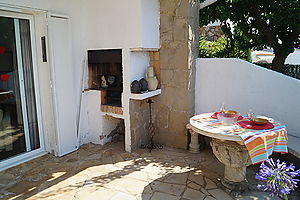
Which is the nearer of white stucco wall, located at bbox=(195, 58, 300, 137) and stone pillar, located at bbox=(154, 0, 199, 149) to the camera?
white stucco wall, located at bbox=(195, 58, 300, 137)

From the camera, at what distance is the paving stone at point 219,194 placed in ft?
9.42

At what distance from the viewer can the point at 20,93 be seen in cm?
382

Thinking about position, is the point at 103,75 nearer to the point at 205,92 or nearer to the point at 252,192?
the point at 205,92

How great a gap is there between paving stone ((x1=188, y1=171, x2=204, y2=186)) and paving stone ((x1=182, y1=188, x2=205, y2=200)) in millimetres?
213

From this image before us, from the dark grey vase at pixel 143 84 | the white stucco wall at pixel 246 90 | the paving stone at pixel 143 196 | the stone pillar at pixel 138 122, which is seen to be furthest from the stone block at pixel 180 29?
the paving stone at pixel 143 196

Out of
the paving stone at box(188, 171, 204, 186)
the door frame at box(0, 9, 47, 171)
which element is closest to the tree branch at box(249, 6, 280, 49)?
the paving stone at box(188, 171, 204, 186)

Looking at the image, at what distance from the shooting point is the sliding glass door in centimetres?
359

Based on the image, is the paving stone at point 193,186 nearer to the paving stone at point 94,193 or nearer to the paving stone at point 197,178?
the paving stone at point 197,178

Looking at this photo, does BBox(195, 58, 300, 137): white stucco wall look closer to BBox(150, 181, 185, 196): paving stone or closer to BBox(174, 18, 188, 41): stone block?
BBox(174, 18, 188, 41): stone block

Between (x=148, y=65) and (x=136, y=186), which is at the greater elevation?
(x=148, y=65)

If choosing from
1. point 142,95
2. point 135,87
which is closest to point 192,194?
point 142,95

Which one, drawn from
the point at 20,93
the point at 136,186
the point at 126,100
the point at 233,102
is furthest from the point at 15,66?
the point at 233,102

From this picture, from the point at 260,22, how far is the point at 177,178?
12.4 feet

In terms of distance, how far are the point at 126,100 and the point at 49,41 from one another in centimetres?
153
